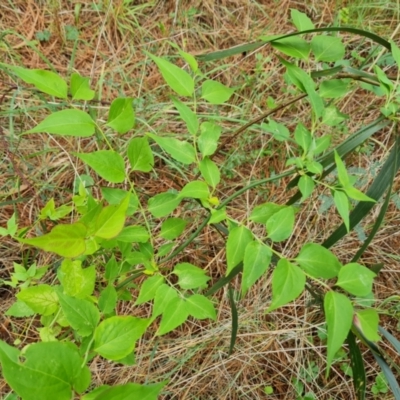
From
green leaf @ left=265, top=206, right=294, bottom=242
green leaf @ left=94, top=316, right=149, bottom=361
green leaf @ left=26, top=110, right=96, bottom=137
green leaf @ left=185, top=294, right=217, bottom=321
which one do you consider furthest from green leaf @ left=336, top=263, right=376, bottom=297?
green leaf @ left=26, top=110, right=96, bottom=137

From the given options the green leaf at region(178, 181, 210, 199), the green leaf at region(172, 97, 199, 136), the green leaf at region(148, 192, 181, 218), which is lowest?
the green leaf at region(148, 192, 181, 218)

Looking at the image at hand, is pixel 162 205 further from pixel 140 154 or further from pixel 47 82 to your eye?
pixel 47 82

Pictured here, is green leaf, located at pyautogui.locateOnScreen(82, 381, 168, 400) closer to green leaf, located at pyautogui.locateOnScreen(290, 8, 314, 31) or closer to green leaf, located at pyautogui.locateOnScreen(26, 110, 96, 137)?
green leaf, located at pyautogui.locateOnScreen(26, 110, 96, 137)

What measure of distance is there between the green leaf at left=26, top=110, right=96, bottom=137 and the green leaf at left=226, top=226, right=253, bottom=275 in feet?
0.91

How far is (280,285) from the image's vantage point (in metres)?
0.69

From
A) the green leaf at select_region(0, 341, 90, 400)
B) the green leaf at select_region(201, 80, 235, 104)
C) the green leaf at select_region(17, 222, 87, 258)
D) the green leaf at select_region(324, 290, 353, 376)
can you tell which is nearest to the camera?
the green leaf at select_region(0, 341, 90, 400)

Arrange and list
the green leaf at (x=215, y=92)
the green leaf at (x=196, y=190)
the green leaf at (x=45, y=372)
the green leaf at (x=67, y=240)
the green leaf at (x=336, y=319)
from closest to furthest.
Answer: the green leaf at (x=45, y=372), the green leaf at (x=67, y=240), the green leaf at (x=336, y=319), the green leaf at (x=196, y=190), the green leaf at (x=215, y=92)

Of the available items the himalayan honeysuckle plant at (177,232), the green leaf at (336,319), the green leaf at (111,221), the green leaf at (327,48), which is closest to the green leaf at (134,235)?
the himalayan honeysuckle plant at (177,232)

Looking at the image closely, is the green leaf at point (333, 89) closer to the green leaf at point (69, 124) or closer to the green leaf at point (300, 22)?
the green leaf at point (300, 22)

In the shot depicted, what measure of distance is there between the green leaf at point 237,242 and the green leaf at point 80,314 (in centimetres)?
23

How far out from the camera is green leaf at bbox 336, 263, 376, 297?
0.74 meters

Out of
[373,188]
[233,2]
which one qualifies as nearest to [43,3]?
[233,2]

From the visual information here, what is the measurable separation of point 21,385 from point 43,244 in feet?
0.52

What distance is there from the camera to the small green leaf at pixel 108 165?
78 centimetres
